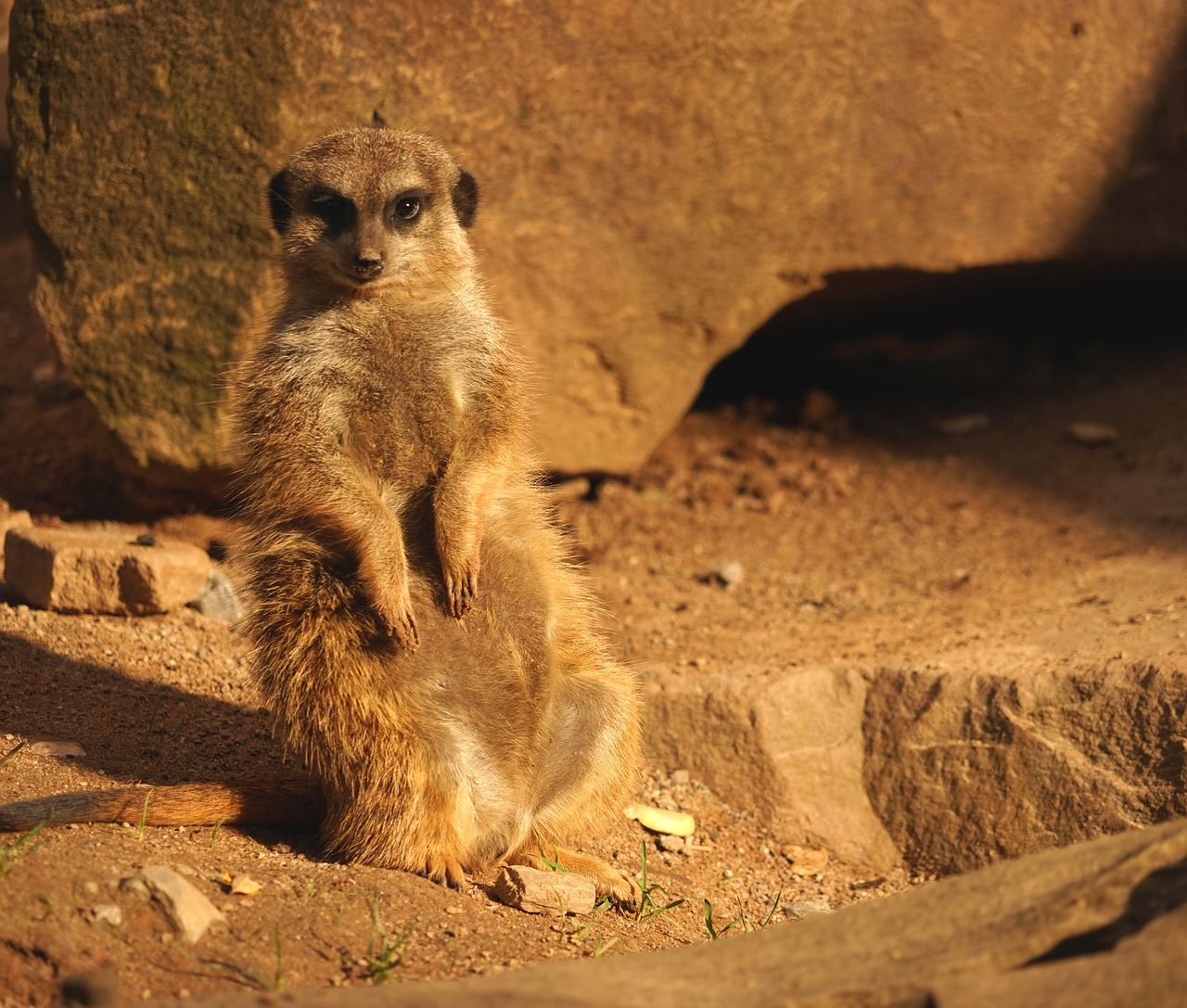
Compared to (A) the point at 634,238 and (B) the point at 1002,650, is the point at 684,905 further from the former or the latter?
(A) the point at 634,238

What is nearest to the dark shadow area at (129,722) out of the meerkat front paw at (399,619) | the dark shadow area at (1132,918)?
the meerkat front paw at (399,619)

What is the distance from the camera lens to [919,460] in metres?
5.18

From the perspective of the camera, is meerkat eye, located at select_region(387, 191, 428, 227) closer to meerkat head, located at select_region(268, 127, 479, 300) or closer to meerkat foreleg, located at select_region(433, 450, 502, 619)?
meerkat head, located at select_region(268, 127, 479, 300)

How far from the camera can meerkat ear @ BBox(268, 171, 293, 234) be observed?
10.3ft

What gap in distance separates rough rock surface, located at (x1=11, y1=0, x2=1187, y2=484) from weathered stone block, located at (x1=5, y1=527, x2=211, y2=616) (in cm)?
62

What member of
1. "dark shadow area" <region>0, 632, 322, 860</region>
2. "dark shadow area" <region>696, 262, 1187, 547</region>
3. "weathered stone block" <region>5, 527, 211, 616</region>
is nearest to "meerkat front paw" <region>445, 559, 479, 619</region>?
"dark shadow area" <region>0, 632, 322, 860</region>

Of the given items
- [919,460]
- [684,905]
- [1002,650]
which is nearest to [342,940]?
[684,905]

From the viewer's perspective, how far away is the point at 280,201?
3.18 meters

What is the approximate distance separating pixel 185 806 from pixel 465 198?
1.56m

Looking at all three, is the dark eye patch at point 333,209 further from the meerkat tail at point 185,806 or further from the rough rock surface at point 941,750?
the rough rock surface at point 941,750

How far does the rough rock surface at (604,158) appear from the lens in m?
4.04

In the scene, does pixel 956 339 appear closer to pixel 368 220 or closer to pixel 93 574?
pixel 368 220

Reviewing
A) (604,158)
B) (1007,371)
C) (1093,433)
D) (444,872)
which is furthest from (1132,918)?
(1007,371)

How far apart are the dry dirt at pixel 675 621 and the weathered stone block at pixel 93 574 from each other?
0.23 feet
